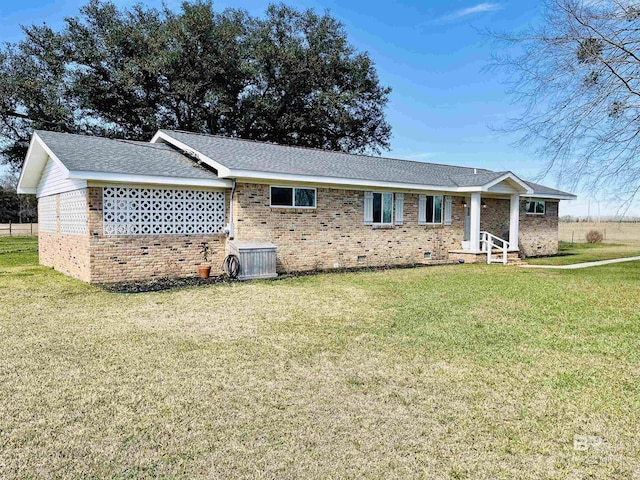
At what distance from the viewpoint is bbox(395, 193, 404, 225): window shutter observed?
Answer: 1530 cm

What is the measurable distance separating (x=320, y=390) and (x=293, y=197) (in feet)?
30.3

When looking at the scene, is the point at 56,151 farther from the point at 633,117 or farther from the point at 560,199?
the point at 560,199

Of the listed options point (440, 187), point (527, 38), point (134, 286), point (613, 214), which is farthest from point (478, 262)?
point (134, 286)

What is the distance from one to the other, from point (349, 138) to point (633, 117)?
2102 centimetres

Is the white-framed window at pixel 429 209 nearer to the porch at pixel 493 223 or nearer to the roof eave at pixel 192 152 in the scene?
the porch at pixel 493 223

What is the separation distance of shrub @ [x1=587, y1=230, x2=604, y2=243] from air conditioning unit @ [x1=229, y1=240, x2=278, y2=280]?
2679 centimetres

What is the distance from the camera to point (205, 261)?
39.5 ft

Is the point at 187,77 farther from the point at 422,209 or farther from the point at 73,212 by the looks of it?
the point at 422,209

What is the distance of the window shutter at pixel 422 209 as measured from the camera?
52.2 ft

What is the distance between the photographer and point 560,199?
2061 centimetres

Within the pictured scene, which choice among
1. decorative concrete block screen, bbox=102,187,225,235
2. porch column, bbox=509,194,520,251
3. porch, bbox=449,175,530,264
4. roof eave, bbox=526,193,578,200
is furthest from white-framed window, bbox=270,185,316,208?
roof eave, bbox=526,193,578,200

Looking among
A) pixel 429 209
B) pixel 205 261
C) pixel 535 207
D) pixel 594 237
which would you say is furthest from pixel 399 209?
pixel 594 237

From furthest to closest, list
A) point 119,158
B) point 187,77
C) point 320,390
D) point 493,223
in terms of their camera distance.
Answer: point 187,77 < point 493,223 < point 119,158 < point 320,390

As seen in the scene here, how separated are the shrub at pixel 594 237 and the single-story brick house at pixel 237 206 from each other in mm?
15850
